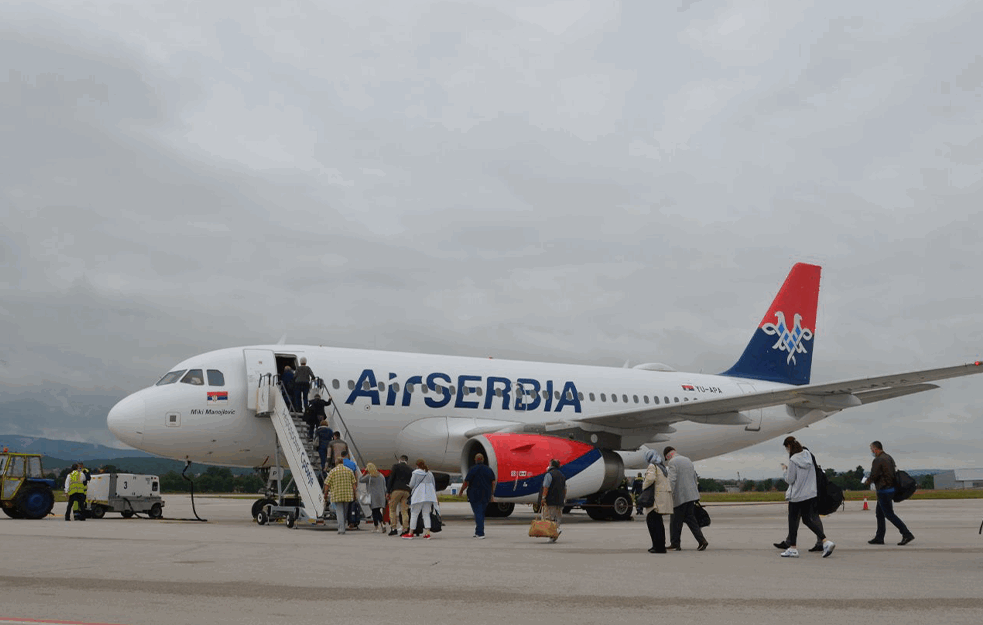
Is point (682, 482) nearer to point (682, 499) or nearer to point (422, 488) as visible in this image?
point (682, 499)

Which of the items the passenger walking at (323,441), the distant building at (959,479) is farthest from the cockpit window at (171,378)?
the distant building at (959,479)

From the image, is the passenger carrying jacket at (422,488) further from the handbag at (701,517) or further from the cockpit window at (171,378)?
the cockpit window at (171,378)

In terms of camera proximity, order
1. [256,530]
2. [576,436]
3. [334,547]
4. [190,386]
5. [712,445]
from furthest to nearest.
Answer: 1. [712,445]
2. [576,436]
3. [190,386]
4. [256,530]
5. [334,547]

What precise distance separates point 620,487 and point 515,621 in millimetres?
15360

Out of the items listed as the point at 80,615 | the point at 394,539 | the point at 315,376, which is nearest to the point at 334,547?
the point at 394,539

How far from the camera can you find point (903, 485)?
493 inches

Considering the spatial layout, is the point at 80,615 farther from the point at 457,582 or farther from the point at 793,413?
the point at 793,413

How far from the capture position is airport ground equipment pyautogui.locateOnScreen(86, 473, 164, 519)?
20.6m

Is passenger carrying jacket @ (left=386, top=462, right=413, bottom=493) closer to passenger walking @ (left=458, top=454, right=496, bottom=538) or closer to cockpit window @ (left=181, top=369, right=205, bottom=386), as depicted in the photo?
passenger walking @ (left=458, top=454, right=496, bottom=538)

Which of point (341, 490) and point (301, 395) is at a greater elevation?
point (301, 395)

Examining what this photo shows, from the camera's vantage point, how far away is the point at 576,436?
20797 mm

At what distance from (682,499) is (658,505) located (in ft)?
1.56

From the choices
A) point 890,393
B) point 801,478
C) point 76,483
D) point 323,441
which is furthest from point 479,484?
point 890,393

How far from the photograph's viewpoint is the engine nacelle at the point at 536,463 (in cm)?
1817
